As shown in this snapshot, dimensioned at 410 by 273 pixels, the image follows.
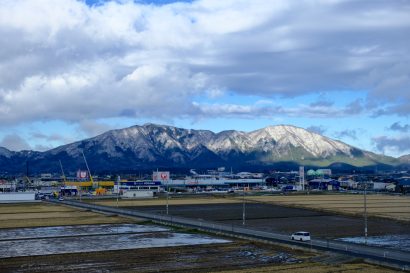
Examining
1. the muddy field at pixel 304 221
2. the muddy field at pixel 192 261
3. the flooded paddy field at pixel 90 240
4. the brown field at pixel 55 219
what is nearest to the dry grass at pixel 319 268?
the muddy field at pixel 192 261

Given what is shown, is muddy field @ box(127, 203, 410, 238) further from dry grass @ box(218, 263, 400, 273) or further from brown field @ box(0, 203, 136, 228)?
dry grass @ box(218, 263, 400, 273)

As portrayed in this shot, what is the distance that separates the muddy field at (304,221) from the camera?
2162 inches

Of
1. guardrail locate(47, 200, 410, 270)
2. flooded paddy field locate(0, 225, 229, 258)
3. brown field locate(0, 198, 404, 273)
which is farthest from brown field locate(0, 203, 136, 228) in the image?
brown field locate(0, 198, 404, 273)

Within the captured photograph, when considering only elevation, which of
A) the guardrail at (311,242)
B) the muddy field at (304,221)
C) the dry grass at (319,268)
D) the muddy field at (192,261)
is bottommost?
the muddy field at (192,261)

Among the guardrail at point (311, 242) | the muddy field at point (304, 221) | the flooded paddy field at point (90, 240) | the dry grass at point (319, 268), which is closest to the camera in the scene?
the dry grass at point (319, 268)

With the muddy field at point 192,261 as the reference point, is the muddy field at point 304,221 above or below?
above

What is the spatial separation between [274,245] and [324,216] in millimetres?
30432

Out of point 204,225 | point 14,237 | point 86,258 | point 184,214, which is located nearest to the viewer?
point 86,258

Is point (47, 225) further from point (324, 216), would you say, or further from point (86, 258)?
point (324, 216)

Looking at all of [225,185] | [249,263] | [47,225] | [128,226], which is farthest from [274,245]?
[225,185]

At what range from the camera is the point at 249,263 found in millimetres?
36000

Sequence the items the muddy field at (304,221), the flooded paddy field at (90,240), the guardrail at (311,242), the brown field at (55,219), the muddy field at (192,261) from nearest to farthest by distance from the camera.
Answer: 1. the muddy field at (192,261)
2. the guardrail at (311,242)
3. the flooded paddy field at (90,240)
4. the muddy field at (304,221)
5. the brown field at (55,219)

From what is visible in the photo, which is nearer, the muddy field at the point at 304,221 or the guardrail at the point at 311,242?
the guardrail at the point at 311,242

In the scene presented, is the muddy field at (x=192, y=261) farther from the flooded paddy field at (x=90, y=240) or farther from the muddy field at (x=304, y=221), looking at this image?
the muddy field at (x=304, y=221)
